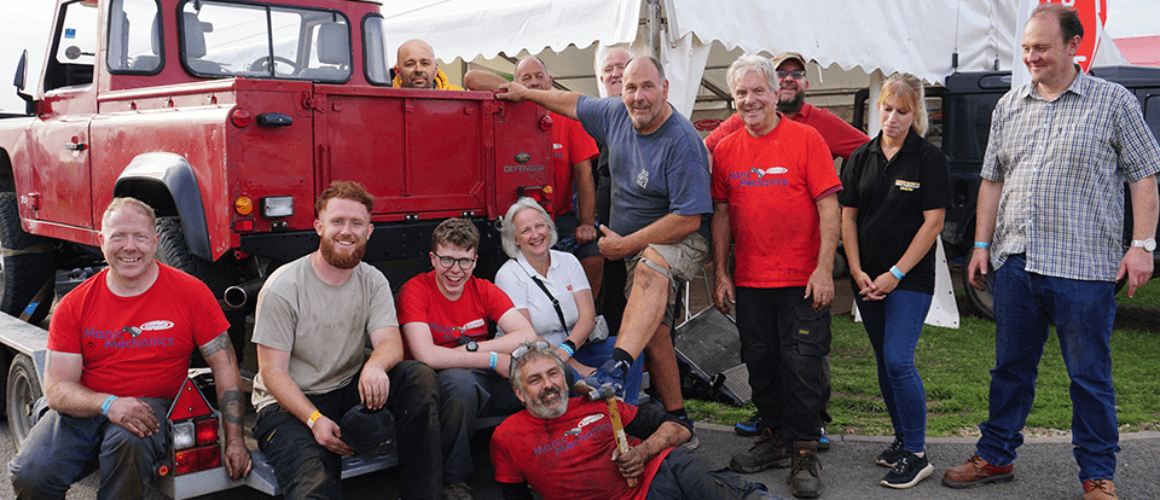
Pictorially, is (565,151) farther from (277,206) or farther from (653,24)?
(653,24)

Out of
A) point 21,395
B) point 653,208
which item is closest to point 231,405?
point 21,395

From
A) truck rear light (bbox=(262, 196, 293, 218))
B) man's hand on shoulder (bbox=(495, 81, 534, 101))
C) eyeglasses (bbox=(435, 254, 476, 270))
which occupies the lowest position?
eyeglasses (bbox=(435, 254, 476, 270))

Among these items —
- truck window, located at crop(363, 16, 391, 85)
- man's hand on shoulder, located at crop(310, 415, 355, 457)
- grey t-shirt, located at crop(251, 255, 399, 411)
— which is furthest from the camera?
truck window, located at crop(363, 16, 391, 85)

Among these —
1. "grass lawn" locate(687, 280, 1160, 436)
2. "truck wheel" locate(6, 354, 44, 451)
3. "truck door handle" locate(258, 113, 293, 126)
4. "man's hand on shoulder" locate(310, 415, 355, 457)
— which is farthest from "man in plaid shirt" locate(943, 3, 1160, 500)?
"truck wheel" locate(6, 354, 44, 451)

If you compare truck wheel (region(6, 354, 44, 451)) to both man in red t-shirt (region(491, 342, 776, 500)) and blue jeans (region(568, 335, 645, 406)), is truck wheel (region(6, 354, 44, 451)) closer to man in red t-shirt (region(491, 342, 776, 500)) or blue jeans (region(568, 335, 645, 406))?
man in red t-shirt (region(491, 342, 776, 500))

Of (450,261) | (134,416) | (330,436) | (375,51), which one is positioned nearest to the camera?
(134,416)

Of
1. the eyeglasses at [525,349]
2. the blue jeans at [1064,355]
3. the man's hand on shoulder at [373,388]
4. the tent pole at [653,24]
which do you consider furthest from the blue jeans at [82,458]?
the tent pole at [653,24]

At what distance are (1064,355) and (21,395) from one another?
Result: 492 cm

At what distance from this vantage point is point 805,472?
12.9 feet

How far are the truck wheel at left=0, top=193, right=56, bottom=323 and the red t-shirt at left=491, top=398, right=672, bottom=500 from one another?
437 cm

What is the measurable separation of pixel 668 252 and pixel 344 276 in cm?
153

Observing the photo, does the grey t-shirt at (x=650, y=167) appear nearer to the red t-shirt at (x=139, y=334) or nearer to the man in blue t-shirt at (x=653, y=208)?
the man in blue t-shirt at (x=653, y=208)

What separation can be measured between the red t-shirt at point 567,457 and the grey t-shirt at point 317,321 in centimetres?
73

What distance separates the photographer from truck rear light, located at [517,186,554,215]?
16.6 ft
